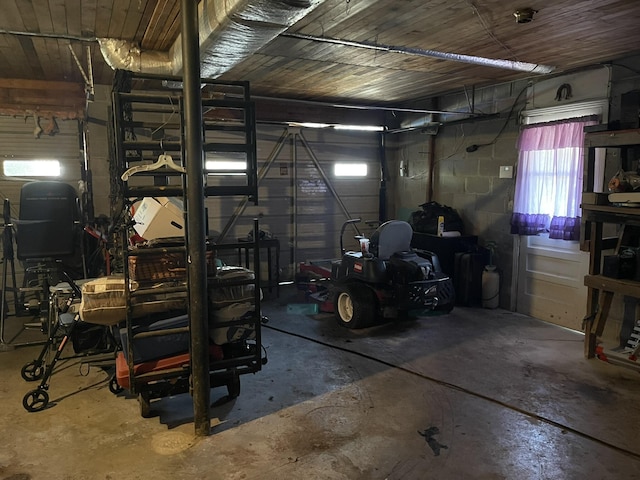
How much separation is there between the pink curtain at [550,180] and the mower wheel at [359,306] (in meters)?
1.98

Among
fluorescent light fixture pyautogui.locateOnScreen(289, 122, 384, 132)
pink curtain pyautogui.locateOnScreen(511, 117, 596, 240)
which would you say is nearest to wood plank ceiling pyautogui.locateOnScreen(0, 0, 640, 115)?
pink curtain pyautogui.locateOnScreen(511, 117, 596, 240)

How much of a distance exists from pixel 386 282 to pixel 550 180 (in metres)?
2.14

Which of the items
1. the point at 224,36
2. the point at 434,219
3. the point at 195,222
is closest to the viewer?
the point at 195,222

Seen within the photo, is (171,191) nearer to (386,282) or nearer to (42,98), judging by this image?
(386,282)

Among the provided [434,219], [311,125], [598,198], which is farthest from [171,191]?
[434,219]

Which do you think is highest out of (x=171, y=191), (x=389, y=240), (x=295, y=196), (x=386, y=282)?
(x=171, y=191)

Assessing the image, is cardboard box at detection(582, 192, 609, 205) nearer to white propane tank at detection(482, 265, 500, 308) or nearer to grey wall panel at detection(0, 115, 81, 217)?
white propane tank at detection(482, 265, 500, 308)

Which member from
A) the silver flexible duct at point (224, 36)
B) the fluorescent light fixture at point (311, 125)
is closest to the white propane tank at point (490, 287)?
the fluorescent light fixture at point (311, 125)

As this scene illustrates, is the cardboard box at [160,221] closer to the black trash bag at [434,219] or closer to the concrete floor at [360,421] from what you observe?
the concrete floor at [360,421]

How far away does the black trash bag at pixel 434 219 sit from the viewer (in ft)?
20.8

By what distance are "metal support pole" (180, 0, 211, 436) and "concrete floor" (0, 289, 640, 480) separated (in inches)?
13.0

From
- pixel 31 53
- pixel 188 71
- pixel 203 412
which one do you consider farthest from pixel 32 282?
pixel 188 71

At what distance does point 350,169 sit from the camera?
7.77 metres

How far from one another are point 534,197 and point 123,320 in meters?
4.51
